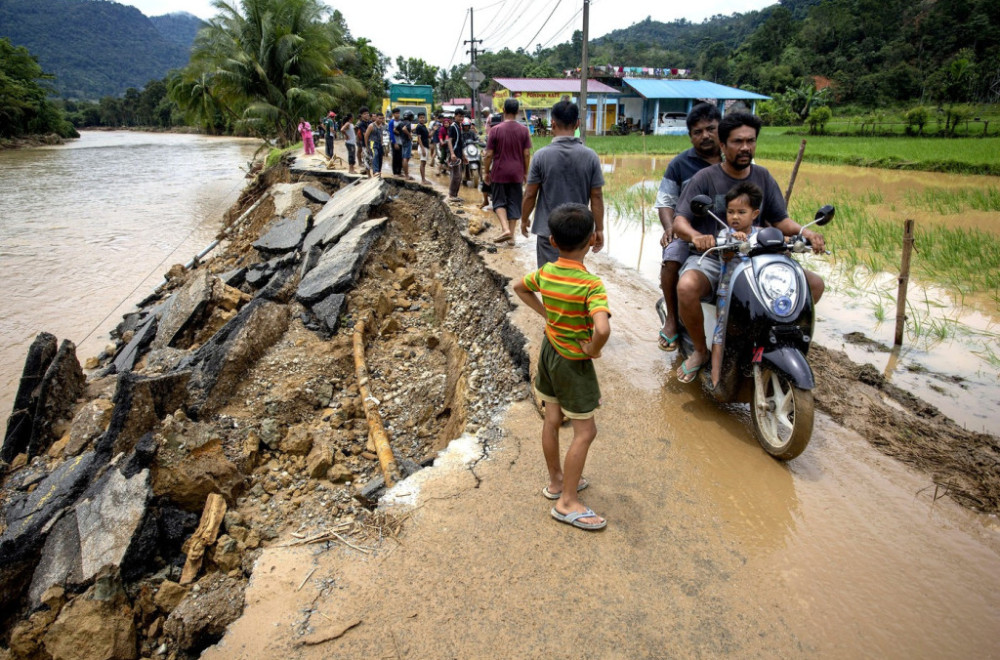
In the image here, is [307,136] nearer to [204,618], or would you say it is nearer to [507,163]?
[507,163]

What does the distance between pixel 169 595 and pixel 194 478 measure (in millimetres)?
834

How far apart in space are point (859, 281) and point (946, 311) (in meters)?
1.10

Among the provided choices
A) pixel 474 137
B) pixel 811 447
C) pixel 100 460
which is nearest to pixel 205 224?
pixel 474 137

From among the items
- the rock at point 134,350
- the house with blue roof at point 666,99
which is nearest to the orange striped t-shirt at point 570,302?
the rock at point 134,350

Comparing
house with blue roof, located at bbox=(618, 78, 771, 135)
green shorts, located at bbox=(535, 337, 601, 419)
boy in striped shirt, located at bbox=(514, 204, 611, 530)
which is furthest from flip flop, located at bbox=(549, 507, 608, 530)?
house with blue roof, located at bbox=(618, 78, 771, 135)

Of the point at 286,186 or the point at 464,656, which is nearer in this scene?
the point at 464,656

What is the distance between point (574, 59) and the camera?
83.9 meters

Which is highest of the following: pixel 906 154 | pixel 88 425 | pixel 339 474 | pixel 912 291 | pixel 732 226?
pixel 906 154

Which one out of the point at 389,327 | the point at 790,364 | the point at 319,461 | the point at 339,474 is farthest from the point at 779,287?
the point at 389,327

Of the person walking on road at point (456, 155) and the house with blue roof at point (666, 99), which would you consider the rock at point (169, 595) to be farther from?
the house with blue roof at point (666, 99)

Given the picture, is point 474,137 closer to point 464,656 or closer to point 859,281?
point 859,281

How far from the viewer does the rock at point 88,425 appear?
475 centimetres

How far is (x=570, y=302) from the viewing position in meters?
2.15

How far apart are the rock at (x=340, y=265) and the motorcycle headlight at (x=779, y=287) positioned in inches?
182
